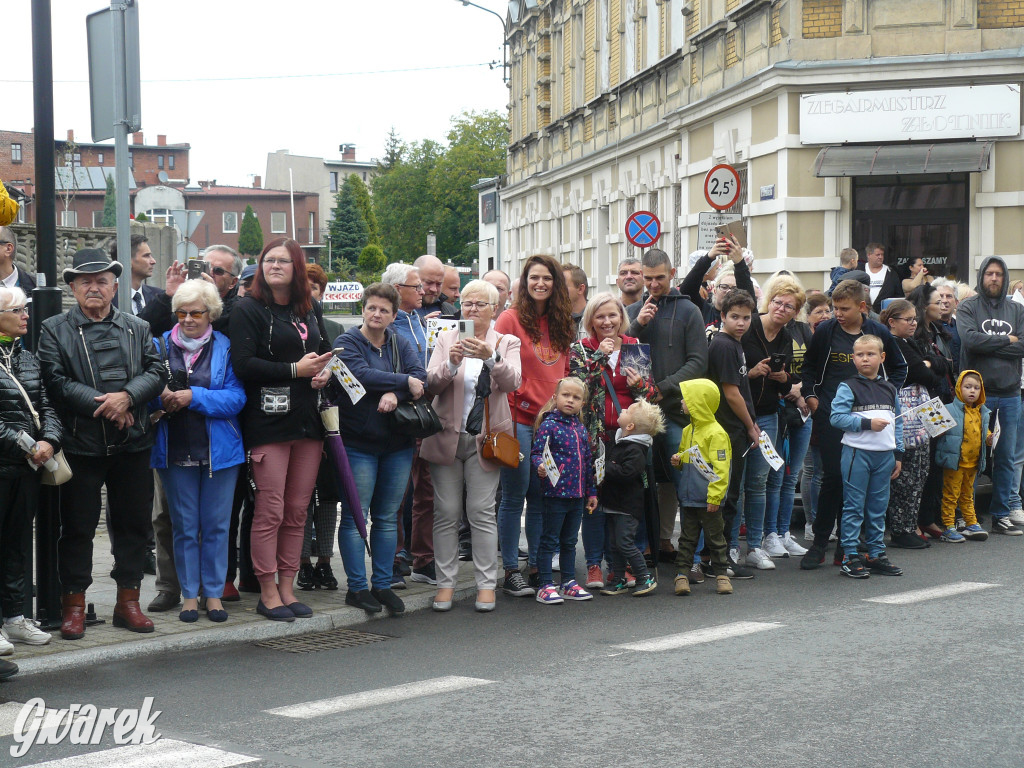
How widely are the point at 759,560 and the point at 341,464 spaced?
3439 mm

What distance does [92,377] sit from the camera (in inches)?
291

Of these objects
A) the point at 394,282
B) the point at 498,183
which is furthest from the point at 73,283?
the point at 498,183

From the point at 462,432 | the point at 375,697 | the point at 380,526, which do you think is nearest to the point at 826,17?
the point at 462,432

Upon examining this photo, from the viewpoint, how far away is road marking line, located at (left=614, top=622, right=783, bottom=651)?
7.26m

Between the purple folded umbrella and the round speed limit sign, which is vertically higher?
the round speed limit sign

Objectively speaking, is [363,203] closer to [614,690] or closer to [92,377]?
[92,377]

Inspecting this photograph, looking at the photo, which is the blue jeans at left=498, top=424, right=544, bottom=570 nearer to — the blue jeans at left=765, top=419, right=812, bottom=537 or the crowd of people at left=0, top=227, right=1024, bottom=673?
the crowd of people at left=0, top=227, right=1024, bottom=673

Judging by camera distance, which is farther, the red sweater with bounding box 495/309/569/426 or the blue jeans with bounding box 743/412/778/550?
the blue jeans with bounding box 743/412/778/550

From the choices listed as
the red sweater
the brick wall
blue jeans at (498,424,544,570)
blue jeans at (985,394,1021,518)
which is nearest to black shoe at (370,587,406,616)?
blue jeans at (498,424,544,570)

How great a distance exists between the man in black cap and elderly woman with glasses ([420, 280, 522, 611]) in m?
1.82

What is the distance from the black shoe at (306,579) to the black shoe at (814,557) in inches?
140

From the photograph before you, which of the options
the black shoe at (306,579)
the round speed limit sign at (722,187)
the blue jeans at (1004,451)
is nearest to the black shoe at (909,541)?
the blue jeans at (1004,451)

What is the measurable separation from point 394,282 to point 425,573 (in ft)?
6.87

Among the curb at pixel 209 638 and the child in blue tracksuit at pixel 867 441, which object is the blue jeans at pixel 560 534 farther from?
the child in blue tracksuit at pixel 867 441
